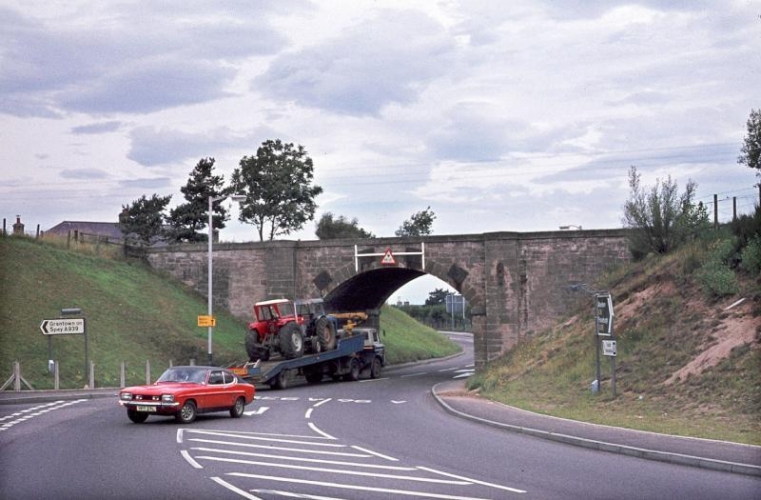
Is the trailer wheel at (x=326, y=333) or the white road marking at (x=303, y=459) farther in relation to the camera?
the trailer wheel at (x=326, y=333)

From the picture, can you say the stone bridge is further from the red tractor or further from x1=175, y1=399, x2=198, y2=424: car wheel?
x1=175, y1=399, x2=198, y2=424: car wheel

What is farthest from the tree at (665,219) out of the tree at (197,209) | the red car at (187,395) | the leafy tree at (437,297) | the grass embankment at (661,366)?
the leafy tree at (437,297)

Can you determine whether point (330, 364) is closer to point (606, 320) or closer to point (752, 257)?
point (606, 320)

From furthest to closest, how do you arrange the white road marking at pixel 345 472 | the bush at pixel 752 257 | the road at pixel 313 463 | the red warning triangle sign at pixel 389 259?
the red warning triangle sign at pixel 389 259 < the bush at pixel 752 257 < the white road marking at pixel 345 472 < the road at pixel 313 463

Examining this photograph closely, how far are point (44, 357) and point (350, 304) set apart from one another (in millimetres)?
24084

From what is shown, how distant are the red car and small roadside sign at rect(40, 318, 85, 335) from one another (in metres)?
11.3

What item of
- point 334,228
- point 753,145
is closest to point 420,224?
point 334,228

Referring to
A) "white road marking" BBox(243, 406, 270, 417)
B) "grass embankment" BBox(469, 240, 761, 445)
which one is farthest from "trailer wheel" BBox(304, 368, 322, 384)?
"white road marking" BBox(243, 406, 270, 417)

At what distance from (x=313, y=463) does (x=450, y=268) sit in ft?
104

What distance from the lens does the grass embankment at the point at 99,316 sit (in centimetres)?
3506

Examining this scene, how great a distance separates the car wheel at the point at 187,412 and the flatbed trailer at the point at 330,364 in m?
13.5

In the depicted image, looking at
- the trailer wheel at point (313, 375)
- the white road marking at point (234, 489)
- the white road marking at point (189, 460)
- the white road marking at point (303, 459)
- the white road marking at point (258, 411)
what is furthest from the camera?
the trailer wheel at point (313, 375)

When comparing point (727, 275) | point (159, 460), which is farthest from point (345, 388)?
point (159, 460)

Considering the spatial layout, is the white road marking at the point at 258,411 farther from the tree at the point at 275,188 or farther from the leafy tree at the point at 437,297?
the leafy tree at the point at 437,297
